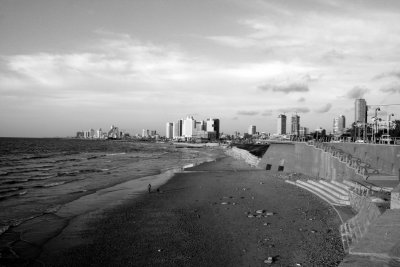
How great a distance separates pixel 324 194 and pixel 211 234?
1271cm

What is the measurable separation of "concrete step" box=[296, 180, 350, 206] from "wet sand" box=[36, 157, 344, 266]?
30.8 inches

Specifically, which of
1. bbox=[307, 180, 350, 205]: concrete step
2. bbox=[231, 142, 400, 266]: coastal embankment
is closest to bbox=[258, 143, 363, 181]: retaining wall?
bbox=[231, 142, 400, 266]: coastal embankment

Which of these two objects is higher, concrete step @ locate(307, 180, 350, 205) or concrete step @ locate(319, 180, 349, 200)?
concrete step @ locate(319, 180, 349, 200)

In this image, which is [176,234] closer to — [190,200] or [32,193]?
[190,200]

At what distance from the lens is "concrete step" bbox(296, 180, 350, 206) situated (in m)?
22.8

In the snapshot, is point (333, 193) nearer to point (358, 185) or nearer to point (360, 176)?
point (358, 185)

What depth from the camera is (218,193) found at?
2988 cm

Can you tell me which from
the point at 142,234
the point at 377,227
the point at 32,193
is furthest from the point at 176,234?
the point at 32,193

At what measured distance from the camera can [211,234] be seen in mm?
17781

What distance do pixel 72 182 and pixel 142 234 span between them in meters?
24.6

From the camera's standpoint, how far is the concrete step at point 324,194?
22756mm

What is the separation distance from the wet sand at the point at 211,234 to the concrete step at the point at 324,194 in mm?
783

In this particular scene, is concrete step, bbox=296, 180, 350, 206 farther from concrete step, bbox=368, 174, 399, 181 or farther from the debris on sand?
the debris on sand

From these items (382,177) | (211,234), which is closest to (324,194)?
(382,177)
